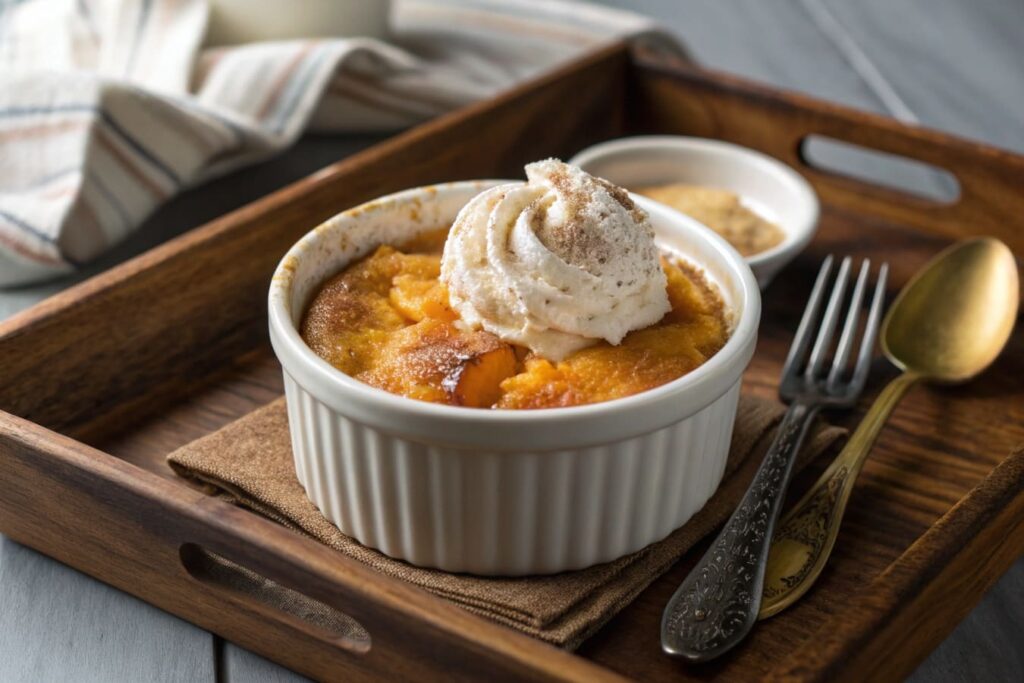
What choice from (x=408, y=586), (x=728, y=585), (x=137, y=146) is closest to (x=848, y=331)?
(x=728, y=585)

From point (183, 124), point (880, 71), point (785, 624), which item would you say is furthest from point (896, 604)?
point (880, 71)

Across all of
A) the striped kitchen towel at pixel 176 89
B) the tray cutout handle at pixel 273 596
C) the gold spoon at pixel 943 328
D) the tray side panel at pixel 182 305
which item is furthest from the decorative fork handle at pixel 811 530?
the striped kitchen towel at pixel 176 89

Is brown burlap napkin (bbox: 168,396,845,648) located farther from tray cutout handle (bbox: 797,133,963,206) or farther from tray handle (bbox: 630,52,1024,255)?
tray cutout handle (bbox: 797,133,963,206)

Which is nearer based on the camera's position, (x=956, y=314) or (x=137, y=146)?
(x=956, y=314)

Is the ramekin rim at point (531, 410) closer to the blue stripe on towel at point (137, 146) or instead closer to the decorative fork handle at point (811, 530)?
the decorative fork handle at point (811, 530)

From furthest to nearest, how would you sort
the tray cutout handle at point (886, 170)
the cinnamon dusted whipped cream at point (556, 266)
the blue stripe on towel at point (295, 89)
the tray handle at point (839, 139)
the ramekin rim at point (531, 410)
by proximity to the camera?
the tray cutout handle at point (886, 170)
the blue stripe on towel at point (295, 89)
the tray handle at point (839, 139)
the cinnamon dusted whipped cream at point (556, 266)
the ramekin rim at point (531, 410)

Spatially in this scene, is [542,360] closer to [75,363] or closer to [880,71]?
[75,363]

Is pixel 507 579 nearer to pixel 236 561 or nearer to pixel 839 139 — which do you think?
pixel 236 561
